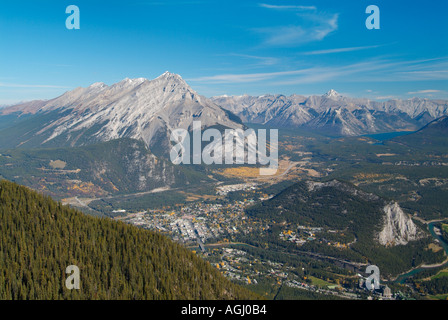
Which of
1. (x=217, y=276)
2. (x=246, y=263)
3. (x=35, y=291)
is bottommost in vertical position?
(x=246, y=263)

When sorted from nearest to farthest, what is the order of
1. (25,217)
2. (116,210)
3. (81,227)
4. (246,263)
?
(25,217) → (81,227) → (246,263) → (116,210)

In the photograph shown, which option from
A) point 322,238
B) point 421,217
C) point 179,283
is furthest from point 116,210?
point 421,217

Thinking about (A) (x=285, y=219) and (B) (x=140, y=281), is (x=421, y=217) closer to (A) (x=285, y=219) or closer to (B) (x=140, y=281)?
(A) (x=285, y=219)

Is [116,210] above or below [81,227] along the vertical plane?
below
